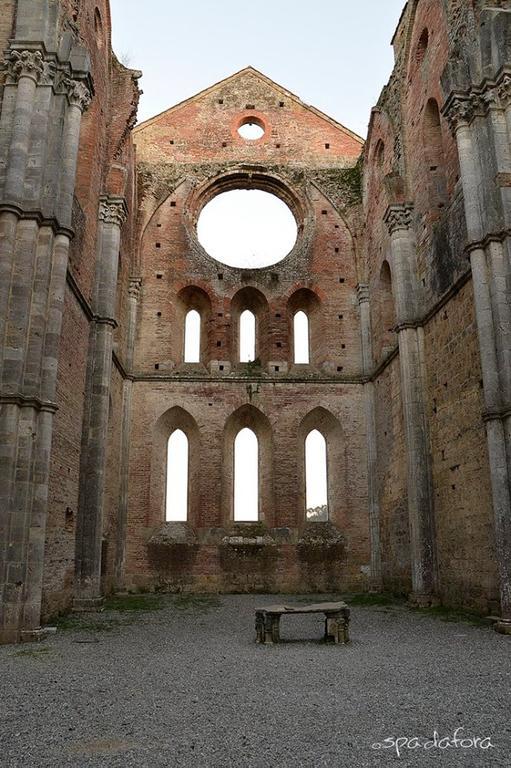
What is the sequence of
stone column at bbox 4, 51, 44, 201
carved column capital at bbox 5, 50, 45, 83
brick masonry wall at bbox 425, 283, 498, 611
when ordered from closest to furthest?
1. stone column at bbox 4, 51, 44, 201
2. carved column capital at bbox 5, 50, 45, 83
3. brick masonry wall at bbox 425, 283, 498, 611

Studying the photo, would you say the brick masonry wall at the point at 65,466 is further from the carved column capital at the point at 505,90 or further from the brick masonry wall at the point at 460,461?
the carved column capital at the point at 505,90

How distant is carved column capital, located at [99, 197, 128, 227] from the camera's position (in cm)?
1479

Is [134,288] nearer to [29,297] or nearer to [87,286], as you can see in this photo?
[87,286]

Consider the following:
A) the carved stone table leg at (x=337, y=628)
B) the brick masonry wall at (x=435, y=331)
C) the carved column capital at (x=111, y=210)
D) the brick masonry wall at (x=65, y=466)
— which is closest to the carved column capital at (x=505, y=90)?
the brick masonry wall at (x=435, y=331)

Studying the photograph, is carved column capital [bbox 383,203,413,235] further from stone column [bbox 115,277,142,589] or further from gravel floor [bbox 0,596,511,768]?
gravel floor [bbox 0,596,511,768]

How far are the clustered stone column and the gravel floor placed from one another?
1.16m

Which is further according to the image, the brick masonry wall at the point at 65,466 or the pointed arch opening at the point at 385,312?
the pointed arch opening at the point at 385,312

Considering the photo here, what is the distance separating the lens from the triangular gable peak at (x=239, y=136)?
19922 mm

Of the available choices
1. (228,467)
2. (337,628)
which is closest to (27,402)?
(337,628)

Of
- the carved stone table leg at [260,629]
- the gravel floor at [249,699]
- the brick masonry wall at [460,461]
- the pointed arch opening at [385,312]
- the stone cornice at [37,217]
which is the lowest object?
the gravel floor at [249,699]

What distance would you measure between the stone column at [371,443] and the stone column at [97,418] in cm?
A: 727

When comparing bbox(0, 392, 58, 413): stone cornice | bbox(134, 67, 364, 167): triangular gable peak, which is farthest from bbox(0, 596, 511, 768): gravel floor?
bbox(134, 67, 364, 167): triangular gable peak

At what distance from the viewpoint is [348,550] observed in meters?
16.6

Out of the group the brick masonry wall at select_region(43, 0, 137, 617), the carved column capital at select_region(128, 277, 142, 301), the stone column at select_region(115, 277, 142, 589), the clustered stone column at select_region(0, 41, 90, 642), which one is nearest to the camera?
the clustered stone column at select_region(0, 41, 90, 642)
